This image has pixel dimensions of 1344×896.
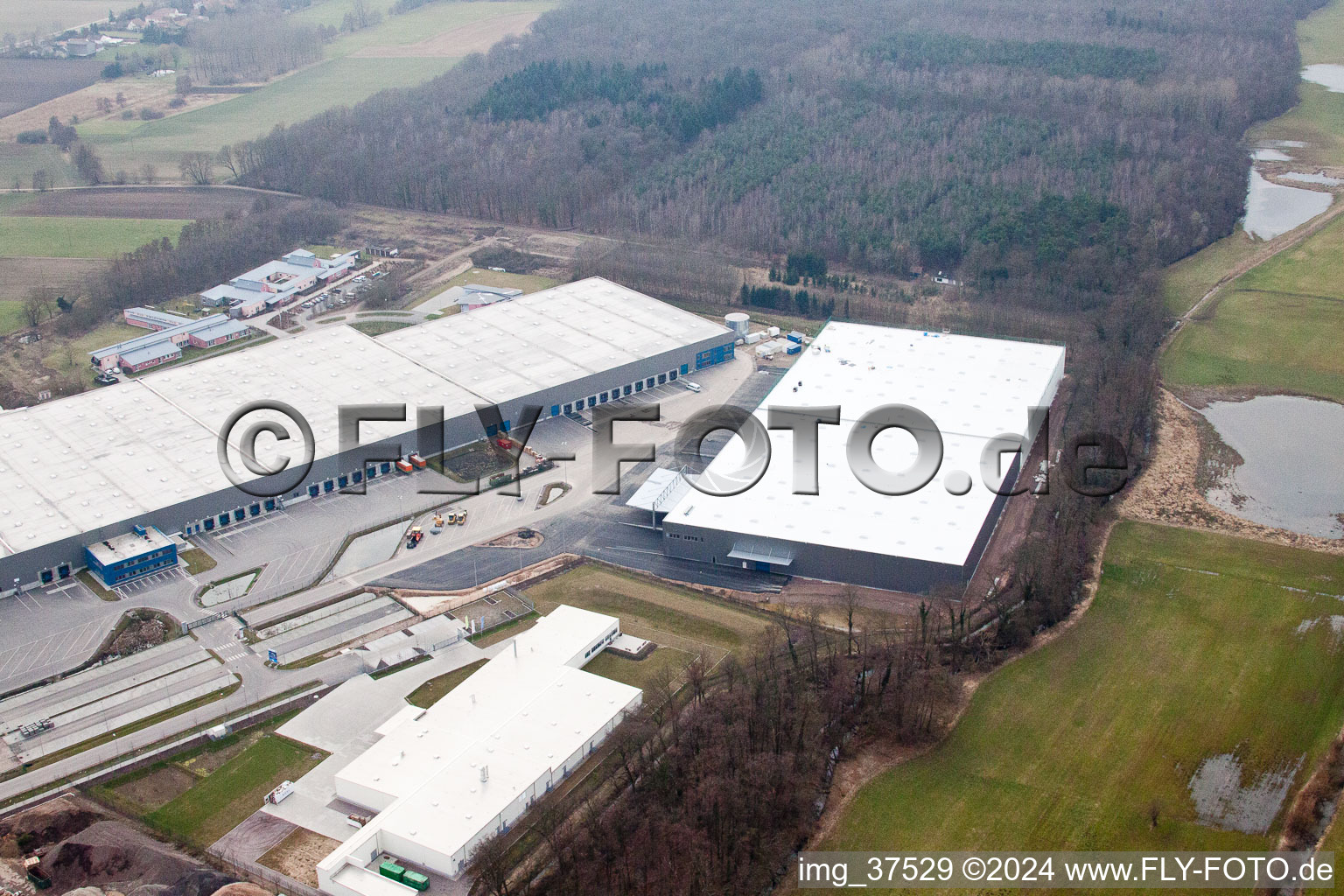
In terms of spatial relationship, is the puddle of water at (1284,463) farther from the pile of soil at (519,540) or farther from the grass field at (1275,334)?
the pile of soil at (519,540)

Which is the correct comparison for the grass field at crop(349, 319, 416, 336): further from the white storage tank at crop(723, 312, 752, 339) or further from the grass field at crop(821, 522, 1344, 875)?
the grass field at crop(821, 522, 1344, 875)

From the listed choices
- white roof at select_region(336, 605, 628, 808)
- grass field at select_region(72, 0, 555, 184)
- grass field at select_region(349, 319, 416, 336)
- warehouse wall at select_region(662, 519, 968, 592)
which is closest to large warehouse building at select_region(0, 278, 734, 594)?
grass field at select_region(349, 319, 416, 336)

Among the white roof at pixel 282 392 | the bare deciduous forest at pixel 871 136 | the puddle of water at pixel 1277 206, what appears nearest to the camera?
the white roof at pixel 282 392

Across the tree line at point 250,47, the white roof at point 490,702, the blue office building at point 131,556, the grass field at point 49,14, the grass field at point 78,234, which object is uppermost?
the grass field at point 49,14

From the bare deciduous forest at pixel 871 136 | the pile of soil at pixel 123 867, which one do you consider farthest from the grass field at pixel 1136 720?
the bare deciduous forest at pixel 871 136

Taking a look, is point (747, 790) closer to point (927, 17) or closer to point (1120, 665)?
point (1120, 665)

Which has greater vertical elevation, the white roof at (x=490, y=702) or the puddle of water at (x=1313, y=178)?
the puddle of water at (x=1313, y=178)

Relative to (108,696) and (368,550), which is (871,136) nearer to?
(368,550)

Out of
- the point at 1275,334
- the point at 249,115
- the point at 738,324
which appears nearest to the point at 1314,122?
the point at 1275,334

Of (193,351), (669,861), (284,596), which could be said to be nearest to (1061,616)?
(669,861)
